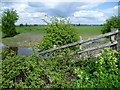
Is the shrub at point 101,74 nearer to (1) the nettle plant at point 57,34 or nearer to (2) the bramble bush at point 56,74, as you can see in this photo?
(2) the bramble bush at point 56,74

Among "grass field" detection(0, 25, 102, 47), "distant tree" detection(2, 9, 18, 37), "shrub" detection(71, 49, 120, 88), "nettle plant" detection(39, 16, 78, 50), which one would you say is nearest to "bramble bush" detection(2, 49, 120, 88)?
"shrub" detection(71, 49, 120, 88)

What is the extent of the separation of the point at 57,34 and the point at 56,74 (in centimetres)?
302

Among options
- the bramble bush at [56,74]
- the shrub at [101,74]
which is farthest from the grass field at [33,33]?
the shrub at [101,74]

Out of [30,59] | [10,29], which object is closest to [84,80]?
[30,59]

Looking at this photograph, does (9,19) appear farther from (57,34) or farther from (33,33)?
(57,34)

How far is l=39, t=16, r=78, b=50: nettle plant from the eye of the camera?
702 centimetres

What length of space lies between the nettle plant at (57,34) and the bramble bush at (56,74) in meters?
2.47

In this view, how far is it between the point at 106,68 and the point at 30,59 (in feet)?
6.51

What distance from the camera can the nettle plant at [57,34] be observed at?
23.0 feet

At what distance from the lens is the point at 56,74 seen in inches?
167

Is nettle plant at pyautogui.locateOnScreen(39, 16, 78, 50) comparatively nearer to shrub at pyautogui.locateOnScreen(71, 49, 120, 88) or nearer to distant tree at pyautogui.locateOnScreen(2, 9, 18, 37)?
shrub at pyautogui.locateOnScreen(71, 49, 120, 88)

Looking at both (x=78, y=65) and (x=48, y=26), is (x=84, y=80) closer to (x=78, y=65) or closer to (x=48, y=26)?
(x=78, y=65)

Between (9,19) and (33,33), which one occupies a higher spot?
(9,19)

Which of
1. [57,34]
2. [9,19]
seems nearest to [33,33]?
[9,19]
